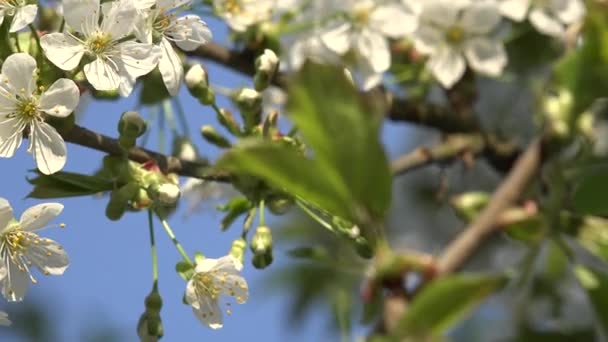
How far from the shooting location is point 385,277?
362mm

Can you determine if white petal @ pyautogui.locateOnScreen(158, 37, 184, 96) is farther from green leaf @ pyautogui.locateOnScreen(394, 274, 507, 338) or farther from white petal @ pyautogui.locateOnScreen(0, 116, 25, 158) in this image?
green leaf @ pyautogui.locateOnScreen(394, 274, 507, 338)

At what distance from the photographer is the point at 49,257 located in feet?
2.06

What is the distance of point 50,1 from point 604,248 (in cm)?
68

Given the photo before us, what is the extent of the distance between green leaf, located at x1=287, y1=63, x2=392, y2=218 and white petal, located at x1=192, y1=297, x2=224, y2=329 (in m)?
0.29

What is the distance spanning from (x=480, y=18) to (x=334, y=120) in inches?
23.6

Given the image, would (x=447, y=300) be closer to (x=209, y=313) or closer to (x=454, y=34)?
(x=209, y=313)

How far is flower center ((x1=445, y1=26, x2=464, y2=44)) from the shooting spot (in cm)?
93

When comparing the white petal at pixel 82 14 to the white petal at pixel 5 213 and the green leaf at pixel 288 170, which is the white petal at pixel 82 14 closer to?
the white petal at pixel 5 213

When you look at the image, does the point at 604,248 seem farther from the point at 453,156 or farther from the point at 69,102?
the point at 453,156

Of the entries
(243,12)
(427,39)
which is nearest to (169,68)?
(243,12)

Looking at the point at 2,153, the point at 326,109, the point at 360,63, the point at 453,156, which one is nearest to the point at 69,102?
the point at 2,153

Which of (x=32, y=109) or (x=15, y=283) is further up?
(x=32, y=109)

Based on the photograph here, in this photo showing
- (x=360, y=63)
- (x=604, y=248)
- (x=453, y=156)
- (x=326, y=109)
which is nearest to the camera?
(x=326, y=109)

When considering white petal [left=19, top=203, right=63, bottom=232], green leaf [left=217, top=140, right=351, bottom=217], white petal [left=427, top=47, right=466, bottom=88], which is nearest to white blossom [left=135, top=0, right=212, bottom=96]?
white petal [left=19, top=203, right=63, bottom=232]
